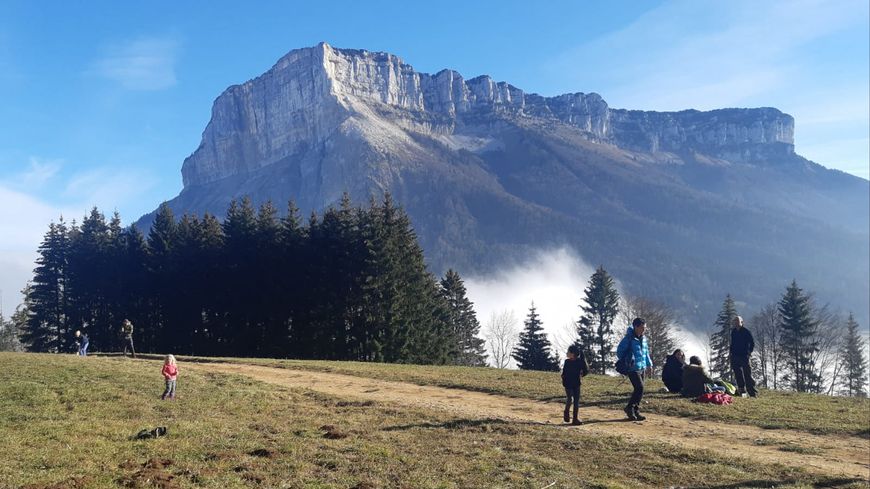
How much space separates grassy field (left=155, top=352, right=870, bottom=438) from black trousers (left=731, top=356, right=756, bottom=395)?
0.61m

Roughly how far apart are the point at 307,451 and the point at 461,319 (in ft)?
202

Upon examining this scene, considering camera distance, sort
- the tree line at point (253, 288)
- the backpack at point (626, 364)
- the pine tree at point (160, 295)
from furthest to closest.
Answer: the pine tree at point (160, 295) → the tree line at point (253, 288) → the backpack at point (626, 364)

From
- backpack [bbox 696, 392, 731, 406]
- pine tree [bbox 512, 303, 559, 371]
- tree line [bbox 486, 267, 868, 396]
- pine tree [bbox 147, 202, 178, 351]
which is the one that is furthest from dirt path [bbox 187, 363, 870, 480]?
pine tree [bbox 512, 303, 559, 371]

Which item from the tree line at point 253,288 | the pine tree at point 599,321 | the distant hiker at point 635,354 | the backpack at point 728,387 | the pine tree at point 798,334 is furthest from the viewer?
the pine tree at point 599,321

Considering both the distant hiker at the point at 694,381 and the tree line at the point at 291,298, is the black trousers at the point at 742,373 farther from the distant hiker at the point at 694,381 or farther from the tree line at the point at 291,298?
the tree line at the point at 291,298

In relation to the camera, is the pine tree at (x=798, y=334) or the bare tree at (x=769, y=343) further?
the bare tree at (x=769, y=343)

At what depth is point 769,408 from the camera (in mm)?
18906

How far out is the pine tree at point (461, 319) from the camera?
68.1 meters

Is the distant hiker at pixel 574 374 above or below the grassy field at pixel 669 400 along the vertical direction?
above

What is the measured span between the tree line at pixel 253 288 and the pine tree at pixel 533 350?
8.99 meters

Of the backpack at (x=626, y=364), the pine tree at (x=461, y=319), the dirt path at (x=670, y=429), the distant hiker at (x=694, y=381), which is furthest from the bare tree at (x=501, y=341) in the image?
the backpack at (x=626, y=364)

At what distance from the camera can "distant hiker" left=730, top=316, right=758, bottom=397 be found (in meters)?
21.4

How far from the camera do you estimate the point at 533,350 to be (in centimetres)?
7044

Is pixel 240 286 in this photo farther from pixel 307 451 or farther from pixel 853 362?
pixel 853 362
